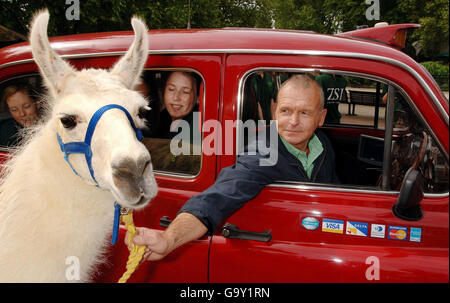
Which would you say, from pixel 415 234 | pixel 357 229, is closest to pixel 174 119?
pixel 357 229

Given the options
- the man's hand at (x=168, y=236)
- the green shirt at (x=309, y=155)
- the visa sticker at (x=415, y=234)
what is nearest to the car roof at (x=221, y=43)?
the green shirt at (x=309, y=155)

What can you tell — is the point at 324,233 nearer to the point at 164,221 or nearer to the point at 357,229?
the point at 357,229

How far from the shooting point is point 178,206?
2021 mm

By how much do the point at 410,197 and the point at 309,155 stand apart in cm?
67

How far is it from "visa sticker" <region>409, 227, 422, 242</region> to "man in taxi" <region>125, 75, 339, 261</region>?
0.52 metres

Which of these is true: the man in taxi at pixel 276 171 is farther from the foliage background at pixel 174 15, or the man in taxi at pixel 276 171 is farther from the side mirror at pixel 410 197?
the foliage background at pixel 174 15

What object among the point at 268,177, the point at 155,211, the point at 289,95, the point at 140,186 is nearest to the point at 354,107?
the point at 289,95

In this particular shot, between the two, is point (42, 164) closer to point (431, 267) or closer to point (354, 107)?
point (431, 267)

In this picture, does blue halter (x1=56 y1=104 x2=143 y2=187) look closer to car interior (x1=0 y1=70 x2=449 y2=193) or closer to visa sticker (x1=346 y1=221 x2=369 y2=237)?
car interior (x1=0 y1=70 x2=449 y2=193)

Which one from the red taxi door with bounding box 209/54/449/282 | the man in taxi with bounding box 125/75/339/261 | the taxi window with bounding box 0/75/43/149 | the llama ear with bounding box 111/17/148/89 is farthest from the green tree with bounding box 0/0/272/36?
the red taxi door with bounding box 209/54/449/282

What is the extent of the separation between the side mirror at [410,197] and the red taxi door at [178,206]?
3.23 feet

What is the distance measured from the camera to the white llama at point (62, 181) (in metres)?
1.48

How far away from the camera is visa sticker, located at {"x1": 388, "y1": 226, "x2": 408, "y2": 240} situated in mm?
1728

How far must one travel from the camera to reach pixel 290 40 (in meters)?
1.92
